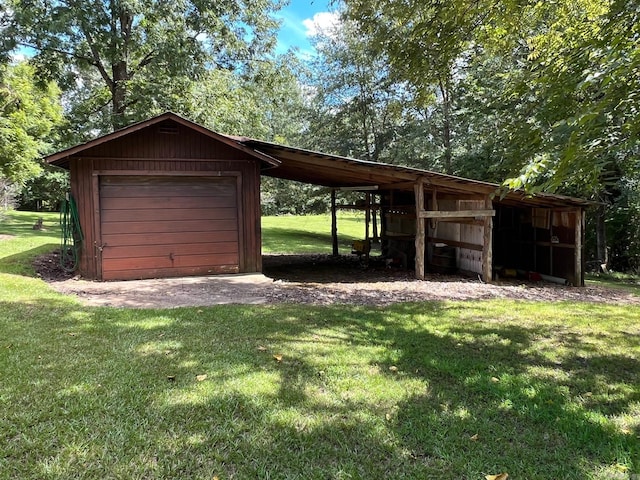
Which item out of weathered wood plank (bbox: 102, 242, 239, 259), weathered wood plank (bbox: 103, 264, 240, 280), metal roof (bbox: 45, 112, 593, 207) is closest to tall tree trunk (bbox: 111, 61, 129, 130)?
metal roof (bbox: 45, 112, 593, 207)

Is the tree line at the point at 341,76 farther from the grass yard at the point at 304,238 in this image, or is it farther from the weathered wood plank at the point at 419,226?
the grass yard at the point at 304,238

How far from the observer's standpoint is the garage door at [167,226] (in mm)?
7965

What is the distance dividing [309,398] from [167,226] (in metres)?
6.10

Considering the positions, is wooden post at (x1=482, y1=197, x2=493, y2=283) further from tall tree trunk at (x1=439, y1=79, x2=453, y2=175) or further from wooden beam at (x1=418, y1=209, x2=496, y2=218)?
tall tree trunk at (x1=439, y1=79, x2=453, y2=175)

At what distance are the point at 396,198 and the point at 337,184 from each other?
6.84ft

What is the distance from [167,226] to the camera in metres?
8.28

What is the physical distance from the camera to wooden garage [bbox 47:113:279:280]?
779cm

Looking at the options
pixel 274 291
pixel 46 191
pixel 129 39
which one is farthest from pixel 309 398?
pixel 46 191

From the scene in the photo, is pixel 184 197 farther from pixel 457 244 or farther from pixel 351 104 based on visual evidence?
pixel 351 104

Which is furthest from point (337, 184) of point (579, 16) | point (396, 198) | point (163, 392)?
point (163, 392)

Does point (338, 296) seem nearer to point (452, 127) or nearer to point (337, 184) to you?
point (337, 184)

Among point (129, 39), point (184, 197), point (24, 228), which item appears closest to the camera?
point (184, 197)

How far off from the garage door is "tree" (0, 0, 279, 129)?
823 centimetres

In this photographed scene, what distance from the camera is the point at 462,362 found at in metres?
3.87
